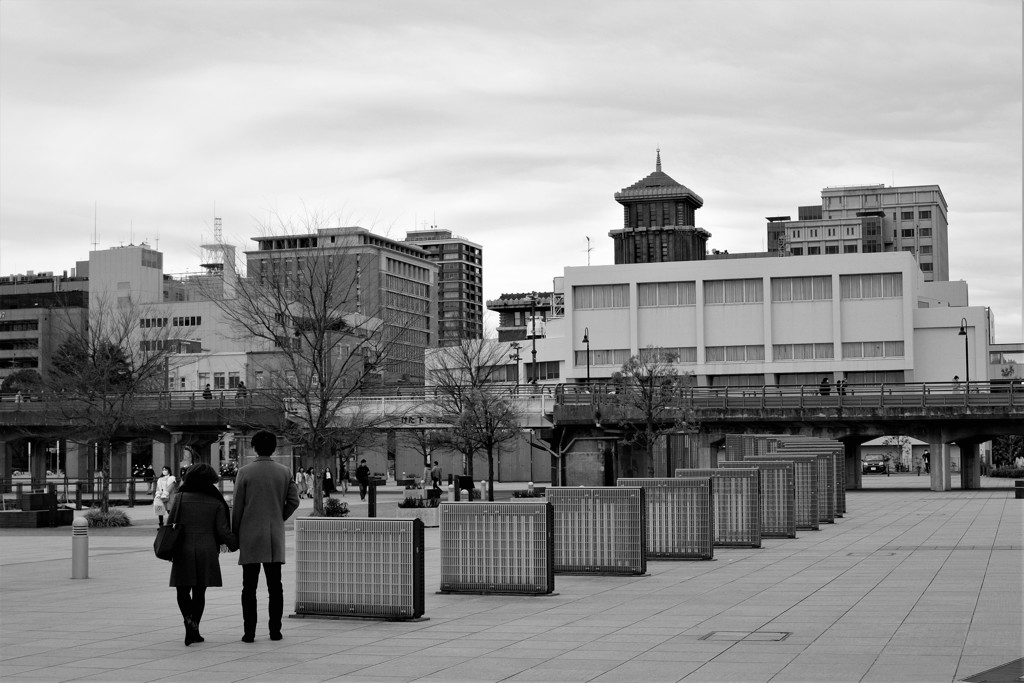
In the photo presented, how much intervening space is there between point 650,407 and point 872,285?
1695 inches

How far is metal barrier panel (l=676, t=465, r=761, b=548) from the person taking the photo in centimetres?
2297

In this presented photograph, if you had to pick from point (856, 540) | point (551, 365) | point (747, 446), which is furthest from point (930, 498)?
point (551, 365)

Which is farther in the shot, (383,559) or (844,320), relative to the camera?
(844,320)

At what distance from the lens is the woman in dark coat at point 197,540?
39.4 ft

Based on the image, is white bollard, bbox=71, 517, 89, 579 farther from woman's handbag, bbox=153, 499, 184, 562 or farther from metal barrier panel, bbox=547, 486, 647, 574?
woman's handbag, bbox=153, 499, 184, 562

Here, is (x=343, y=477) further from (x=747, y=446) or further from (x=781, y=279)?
(x=781, y=279)

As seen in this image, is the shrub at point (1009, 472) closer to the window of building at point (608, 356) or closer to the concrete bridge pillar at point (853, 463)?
the concrete bridge pillar at point (853, 463)

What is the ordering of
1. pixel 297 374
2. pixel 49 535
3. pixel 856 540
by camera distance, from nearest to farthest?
pixel 856 540 < pixel 49 535 < pixel 297 374

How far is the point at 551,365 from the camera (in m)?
114

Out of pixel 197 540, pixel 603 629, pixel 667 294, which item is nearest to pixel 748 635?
pixel 603 629

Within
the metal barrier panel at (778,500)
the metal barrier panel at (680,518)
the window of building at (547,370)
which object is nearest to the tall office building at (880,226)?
the window of building at (547,370)

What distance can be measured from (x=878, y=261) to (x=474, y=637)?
88419 millimetres

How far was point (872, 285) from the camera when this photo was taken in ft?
318

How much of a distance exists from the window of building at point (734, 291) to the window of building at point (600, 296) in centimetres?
659
